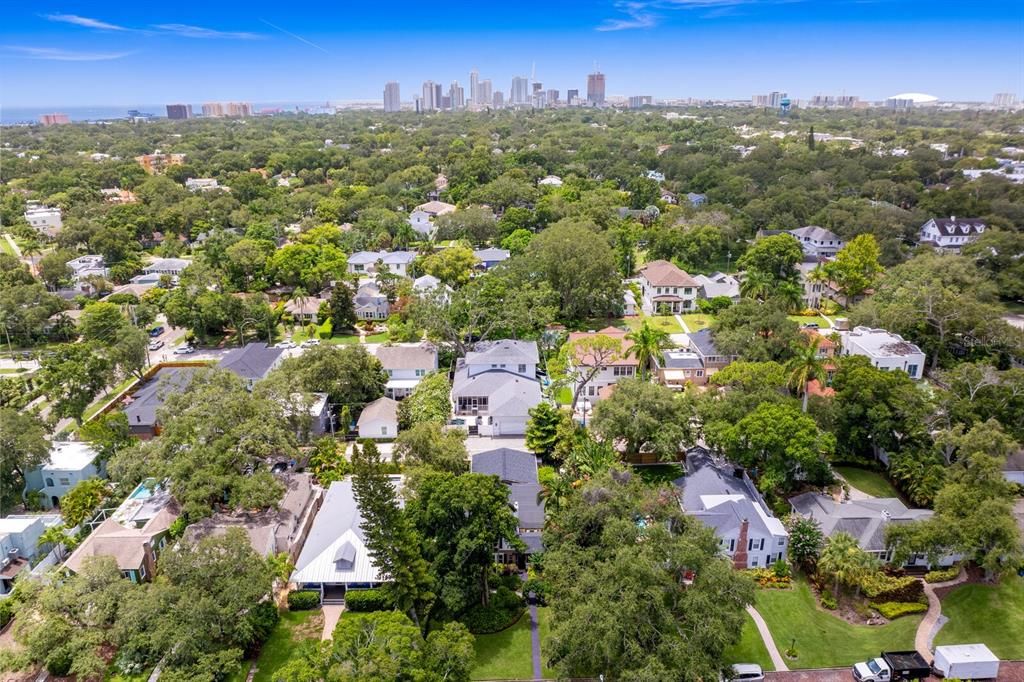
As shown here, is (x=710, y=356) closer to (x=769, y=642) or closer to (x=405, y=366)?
(x=405, y=366)

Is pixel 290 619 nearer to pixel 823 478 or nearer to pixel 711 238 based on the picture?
pixel 823 478

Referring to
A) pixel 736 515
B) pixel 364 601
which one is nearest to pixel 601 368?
pixel 736 515

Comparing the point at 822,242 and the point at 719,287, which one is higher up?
the point at 822,242

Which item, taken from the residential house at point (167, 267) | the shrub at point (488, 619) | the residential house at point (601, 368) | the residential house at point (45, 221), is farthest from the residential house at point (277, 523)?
the residential house at point (45, 221)

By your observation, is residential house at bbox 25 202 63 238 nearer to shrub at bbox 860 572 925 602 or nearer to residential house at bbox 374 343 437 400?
residential house at bbox 374 343 437 400

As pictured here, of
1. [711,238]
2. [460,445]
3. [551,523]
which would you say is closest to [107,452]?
[460,445]

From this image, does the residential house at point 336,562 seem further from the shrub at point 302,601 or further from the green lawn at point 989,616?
the green lawn at point 989,616
